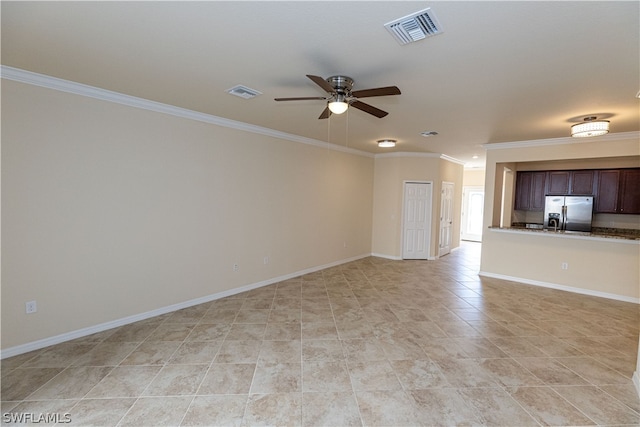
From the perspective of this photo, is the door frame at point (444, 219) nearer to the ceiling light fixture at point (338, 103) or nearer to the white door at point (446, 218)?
the white door at point (446, 218)

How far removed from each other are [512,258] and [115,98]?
686cm

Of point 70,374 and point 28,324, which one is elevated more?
point 28,324

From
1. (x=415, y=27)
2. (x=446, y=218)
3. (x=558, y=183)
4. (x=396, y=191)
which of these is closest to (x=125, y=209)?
(x=415, y=27)

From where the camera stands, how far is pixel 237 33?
201 cm

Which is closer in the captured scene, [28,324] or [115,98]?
[28,324]

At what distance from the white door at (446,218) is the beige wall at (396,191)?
28 centimetres

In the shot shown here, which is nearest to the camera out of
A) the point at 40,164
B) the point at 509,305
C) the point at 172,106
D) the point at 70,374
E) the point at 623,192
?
the point at 70,374

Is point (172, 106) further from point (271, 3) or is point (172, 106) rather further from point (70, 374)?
point (70, 374)

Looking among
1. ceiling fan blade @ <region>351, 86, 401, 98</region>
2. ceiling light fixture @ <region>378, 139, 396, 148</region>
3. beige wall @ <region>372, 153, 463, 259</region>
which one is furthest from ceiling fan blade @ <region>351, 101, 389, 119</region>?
beige wall @ <region>372, 153, 463, 259</region>

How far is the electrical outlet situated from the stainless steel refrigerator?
807cm

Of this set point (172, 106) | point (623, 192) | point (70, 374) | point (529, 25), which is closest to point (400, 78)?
point (529, 25)

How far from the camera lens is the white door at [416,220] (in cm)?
720

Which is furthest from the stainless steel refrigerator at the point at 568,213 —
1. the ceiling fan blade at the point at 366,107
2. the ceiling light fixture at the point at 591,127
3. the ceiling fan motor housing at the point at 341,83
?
the ceiling fan motor housing at the point at 341,83

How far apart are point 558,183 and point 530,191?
0.50m
